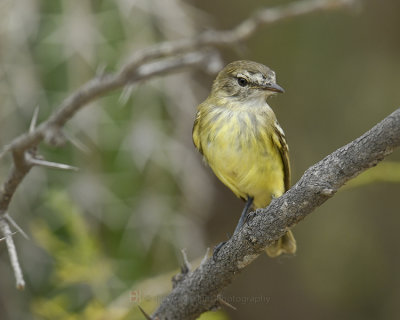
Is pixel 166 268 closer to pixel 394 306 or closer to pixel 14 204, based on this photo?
pixel 14 204

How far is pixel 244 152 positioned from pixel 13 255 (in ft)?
4.77

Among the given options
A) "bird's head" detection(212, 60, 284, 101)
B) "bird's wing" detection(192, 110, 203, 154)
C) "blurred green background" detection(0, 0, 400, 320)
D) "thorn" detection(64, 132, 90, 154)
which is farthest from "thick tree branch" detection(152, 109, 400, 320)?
"bird's head" detection(212, 60, 284, 101)

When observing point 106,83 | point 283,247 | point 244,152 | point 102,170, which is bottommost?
point 283,247

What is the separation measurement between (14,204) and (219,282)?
182cm

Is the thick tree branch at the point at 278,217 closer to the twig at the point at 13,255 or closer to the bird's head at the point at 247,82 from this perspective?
the twig at the point at 13,255

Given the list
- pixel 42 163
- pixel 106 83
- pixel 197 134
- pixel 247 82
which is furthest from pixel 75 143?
pixel 247 82

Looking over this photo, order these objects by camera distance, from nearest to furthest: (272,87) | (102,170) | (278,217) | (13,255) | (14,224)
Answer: (278,217)
(13,255)
(14,224)
(272,87)
(102,170)

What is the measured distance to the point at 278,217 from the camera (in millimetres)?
2314

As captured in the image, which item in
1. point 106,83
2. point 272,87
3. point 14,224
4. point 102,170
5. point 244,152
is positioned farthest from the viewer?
point 102,170

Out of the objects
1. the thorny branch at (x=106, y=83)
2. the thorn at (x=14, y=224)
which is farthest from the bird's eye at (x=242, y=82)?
the thorn at (x=14, y=224)

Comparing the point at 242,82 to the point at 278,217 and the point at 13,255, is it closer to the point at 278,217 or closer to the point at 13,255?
the point at 278,217

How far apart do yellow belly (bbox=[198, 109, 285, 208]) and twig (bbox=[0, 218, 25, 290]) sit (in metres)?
1.29

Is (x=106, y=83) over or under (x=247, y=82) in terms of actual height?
over

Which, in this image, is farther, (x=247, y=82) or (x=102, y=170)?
(x=102, y=170)
